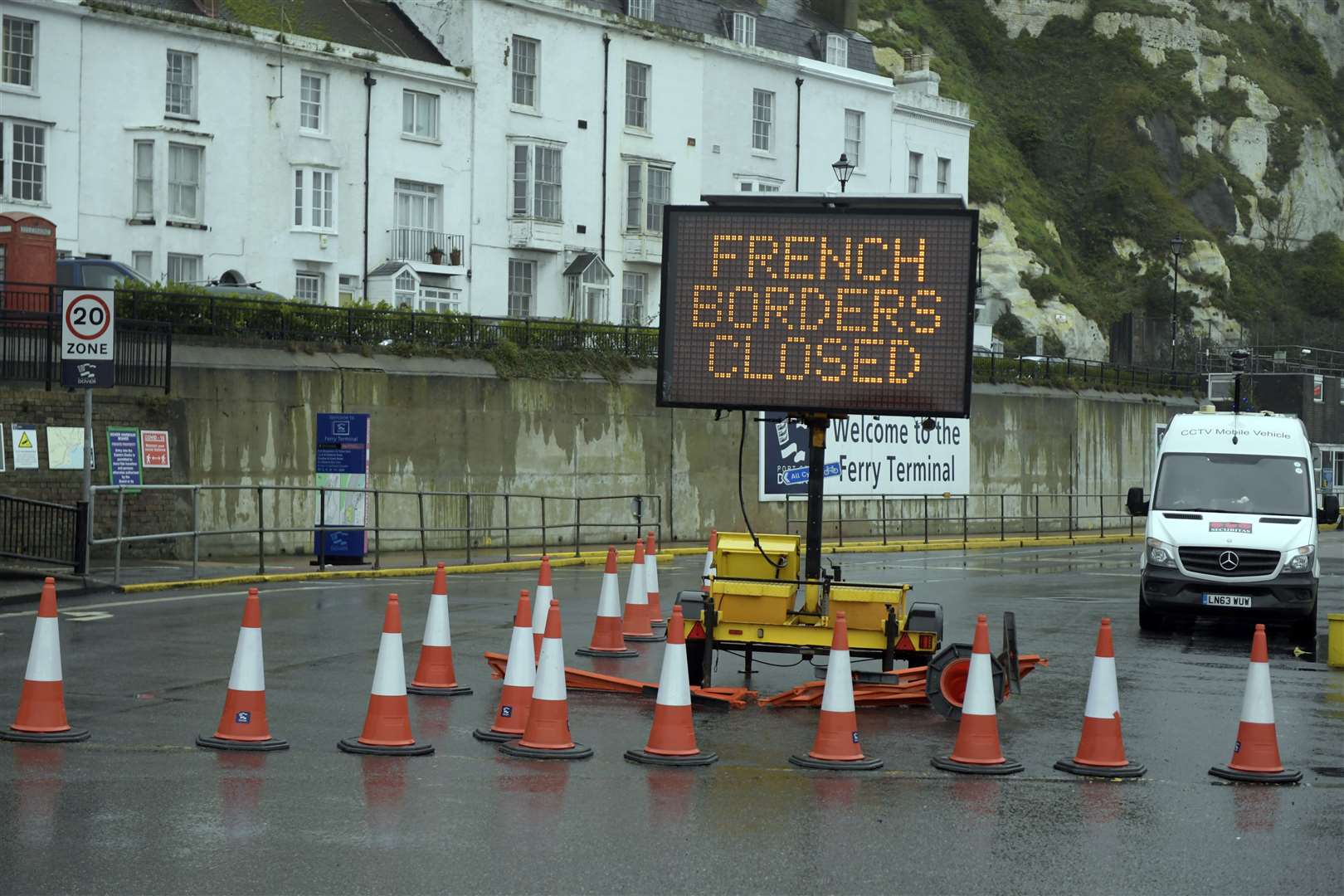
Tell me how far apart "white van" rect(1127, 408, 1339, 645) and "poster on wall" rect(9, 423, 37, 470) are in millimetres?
15513

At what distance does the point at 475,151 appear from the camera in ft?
161

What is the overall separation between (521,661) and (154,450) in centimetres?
1781

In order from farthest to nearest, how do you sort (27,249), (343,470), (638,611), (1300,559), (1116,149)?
1. (1116,149)
2. (27,249)
3. (343,470)
4. (1300,559)
5. (638,611)

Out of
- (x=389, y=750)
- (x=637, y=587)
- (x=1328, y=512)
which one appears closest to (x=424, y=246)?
(x=637, y=587)

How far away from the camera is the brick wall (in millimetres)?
25422

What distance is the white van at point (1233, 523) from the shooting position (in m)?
19.6

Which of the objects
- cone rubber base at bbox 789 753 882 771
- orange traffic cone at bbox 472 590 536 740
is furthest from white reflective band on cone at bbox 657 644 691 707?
orange traffic cone at bbox 472 590 536 740

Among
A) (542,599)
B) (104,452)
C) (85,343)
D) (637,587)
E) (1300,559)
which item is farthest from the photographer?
(104,452)

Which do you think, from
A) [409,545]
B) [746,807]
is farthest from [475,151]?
[746,807]

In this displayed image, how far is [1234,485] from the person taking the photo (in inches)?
825

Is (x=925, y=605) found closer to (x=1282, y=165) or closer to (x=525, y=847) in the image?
(x=525, y=847)

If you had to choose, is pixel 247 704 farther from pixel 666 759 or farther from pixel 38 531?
pixel 38 531

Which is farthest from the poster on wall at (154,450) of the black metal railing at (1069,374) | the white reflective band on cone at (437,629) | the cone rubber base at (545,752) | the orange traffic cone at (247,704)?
the black metal railing at (1069,374)

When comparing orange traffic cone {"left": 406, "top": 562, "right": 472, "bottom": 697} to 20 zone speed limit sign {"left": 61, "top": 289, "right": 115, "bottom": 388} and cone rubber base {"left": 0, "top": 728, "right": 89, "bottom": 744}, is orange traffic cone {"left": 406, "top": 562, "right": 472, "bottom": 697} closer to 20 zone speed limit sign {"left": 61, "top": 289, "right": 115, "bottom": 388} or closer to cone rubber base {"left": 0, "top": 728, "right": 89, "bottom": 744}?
cone rubber base {"left": 0, "top": 728, "right": 89, "bottom": 744}
